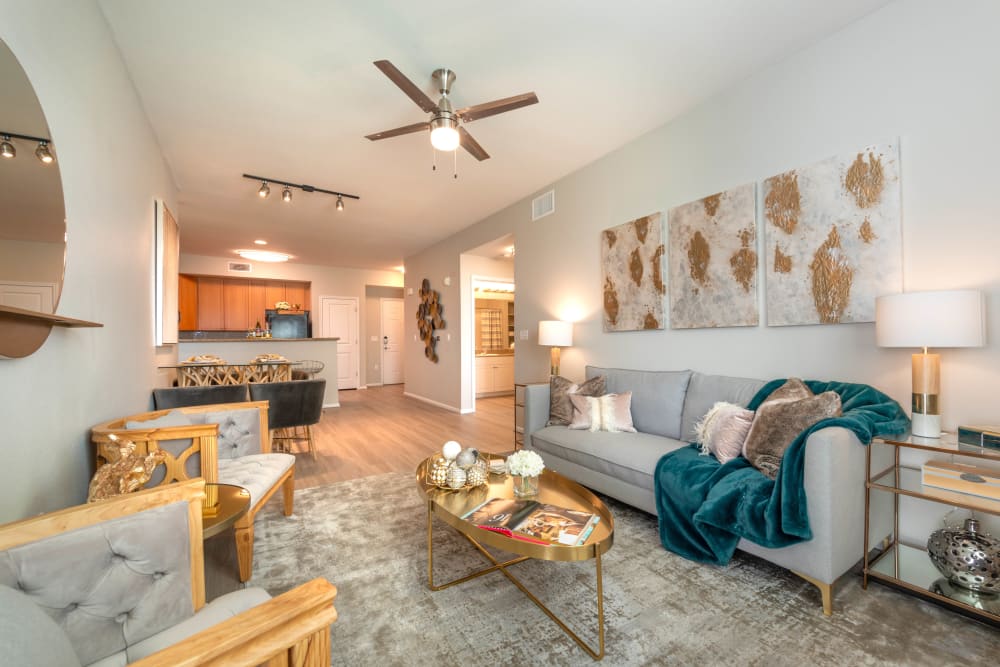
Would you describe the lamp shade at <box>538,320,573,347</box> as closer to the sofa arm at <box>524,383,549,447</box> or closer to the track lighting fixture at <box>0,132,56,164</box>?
the sofa arm at <box>524,383,549,447</box>

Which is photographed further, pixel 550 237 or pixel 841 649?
pixel 550 237

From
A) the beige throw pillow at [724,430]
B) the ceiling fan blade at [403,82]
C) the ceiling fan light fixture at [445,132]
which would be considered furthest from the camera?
the ceiling fan light fixture at [445,132]

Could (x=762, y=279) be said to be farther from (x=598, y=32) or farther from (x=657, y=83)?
(x=598, y=32)

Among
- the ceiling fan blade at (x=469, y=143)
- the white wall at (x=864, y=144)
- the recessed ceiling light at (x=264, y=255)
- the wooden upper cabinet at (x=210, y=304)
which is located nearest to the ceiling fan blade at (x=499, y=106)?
the ceiling fan blade at (x=469, y=143)

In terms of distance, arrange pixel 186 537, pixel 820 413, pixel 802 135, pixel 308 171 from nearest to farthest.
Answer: pixel 186 537 < pixel 820 413 < pixel 802 135 < pixel 308 171

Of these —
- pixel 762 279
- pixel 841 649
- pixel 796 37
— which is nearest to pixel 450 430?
pixel 762 279

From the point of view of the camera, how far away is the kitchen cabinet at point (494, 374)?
7.84 m

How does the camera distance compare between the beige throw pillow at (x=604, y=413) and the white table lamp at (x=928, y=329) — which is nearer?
the white table lamp at (x=928, y=329)

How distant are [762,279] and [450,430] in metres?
3.69

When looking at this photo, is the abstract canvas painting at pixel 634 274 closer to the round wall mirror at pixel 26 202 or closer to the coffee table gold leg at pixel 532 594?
the coffee table gold leg at pixel 532 594

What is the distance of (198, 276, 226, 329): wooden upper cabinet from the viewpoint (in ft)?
26.5

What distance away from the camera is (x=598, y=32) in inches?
89.7

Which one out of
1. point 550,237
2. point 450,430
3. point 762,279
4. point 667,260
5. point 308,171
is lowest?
point 450,430

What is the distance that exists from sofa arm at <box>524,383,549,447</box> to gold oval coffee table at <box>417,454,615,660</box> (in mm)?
1204
